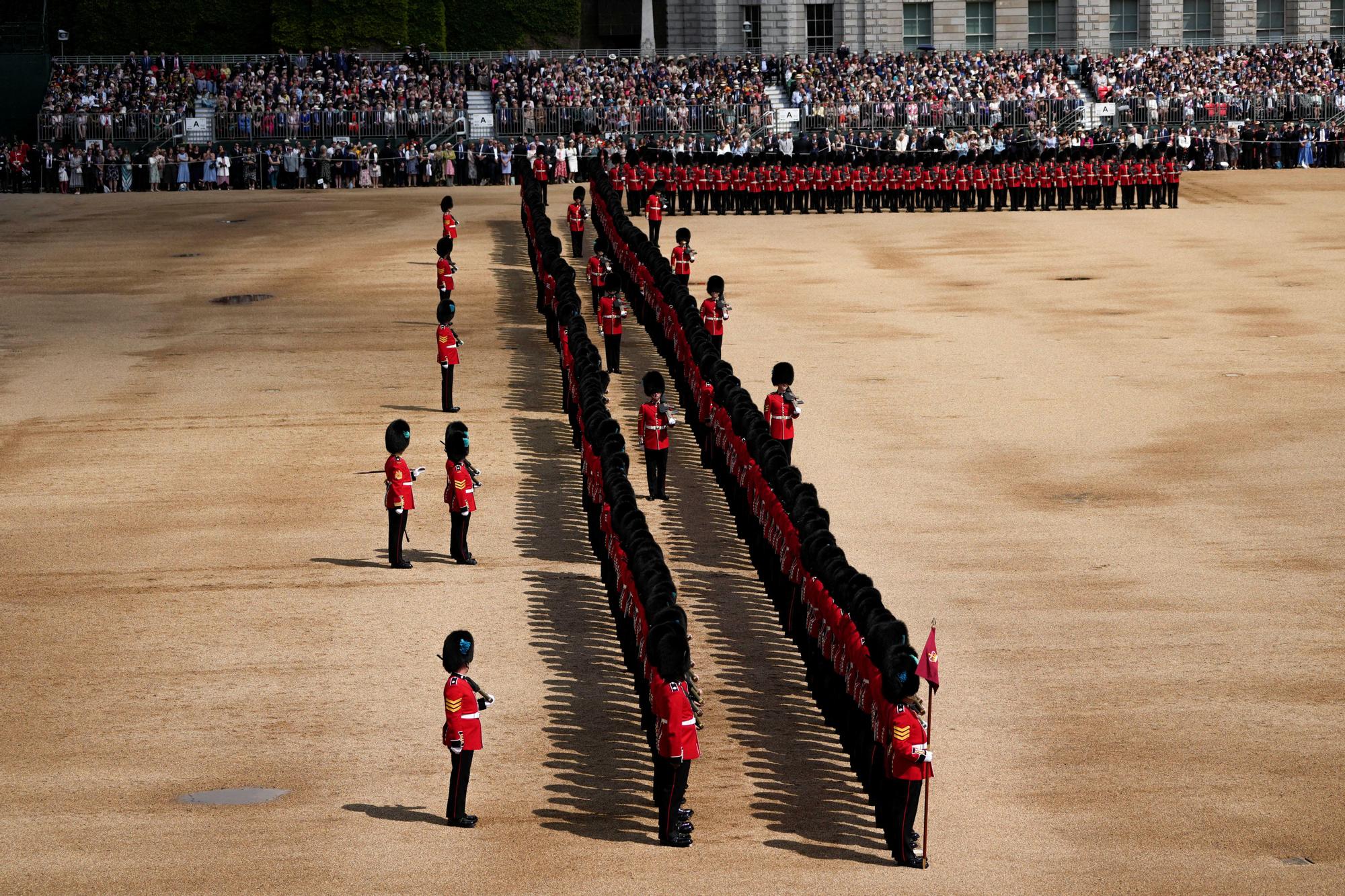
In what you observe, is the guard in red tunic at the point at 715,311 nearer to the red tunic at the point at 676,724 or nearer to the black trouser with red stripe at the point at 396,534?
the black trouser with red stripe at the point at 396,534

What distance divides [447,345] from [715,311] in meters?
3.20

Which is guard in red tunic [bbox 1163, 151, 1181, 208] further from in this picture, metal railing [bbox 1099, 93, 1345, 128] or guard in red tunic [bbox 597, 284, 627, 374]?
guard in red tunic [bbox 597, 284, 627, 374]

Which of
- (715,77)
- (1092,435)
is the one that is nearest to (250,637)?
(1092,435)

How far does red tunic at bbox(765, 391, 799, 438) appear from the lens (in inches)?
639

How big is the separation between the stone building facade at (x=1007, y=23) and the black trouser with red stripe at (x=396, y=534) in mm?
47415

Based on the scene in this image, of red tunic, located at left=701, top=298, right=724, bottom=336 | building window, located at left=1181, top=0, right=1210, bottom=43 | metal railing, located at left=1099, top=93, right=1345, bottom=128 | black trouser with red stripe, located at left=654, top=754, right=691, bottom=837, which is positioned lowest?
black trouser with red stripe, located at left=654, top=754, right=691, bottom=837

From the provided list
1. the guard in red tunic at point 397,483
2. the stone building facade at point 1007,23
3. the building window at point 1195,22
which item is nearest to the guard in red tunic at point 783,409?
the guard in red tunic at point 397,483

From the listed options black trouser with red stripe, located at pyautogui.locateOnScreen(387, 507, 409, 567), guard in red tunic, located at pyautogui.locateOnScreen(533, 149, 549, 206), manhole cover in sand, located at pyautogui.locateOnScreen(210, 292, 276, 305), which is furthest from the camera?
guard in red tunic, located at pyautogui.locateOnScreen(533, 149, 549, 206)

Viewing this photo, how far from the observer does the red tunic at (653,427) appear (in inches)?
631

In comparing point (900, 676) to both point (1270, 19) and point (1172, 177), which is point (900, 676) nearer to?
point (1172, 177)

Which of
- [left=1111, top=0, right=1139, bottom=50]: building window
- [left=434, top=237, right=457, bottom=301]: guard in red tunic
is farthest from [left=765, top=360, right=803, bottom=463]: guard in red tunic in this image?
[left=1111, top=0, right=1139, bottom=50]: building window

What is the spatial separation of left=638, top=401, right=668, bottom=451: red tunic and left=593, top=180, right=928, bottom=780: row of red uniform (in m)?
0.55

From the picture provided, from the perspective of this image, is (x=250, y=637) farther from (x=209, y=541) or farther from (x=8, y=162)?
(x=8, y=162)

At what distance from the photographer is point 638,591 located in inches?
452
